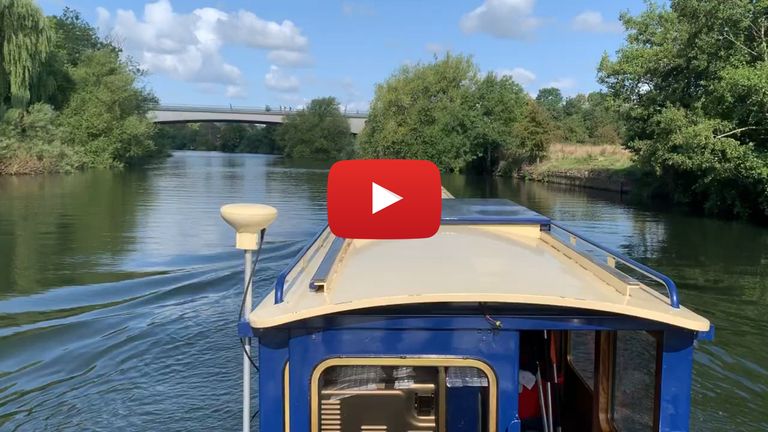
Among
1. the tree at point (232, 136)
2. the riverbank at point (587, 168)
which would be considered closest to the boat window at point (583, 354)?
the riverbank at point (587, 168)

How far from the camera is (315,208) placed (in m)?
26.3

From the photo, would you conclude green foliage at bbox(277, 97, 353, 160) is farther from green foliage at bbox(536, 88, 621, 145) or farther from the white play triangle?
the white play triangle

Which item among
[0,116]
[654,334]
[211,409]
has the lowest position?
[211,409]

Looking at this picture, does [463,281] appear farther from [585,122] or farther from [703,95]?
[585,122]

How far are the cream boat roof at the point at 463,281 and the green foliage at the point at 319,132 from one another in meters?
91.9

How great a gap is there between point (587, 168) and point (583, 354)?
3998cm

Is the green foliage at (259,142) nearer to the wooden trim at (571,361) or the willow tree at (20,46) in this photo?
the willow tree at (20,46)

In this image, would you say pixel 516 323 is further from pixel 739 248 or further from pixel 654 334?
pixel 739 248

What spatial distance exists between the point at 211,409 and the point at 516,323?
5.10 metres

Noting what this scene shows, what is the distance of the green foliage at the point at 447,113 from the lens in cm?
5941

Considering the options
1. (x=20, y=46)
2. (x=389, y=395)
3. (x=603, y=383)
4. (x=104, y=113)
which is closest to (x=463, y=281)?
(x=389, y=395)

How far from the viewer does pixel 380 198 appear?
308 centimetres

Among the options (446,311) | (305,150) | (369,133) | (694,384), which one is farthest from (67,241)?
(305,150)

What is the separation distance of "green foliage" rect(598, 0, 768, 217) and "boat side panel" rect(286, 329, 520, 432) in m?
18.3
